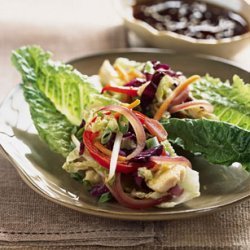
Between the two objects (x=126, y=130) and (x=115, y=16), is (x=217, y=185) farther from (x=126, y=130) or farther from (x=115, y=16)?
(x=115, y=16)

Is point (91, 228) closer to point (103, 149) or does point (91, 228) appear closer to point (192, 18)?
point (103, 149)

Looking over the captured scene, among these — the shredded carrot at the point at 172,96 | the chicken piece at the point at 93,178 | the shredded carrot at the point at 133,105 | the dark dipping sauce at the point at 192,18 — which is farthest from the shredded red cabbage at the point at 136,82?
the dark dipping sauce at the point at 192,18

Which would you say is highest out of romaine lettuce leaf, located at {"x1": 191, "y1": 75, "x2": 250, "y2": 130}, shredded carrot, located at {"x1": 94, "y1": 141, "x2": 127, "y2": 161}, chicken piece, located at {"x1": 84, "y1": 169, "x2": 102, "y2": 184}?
shredded carrot, located at {"x1": 94, "y1": 141, "x2": 127, "y2": 161}

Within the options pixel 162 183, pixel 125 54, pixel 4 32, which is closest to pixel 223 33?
pixel 125 54

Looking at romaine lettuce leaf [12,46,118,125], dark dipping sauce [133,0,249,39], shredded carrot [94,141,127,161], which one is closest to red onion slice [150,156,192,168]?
shredded carrot [94,141,127,161]

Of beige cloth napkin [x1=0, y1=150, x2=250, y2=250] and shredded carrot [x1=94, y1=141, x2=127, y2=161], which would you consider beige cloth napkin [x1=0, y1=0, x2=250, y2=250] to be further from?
shredded carrot [x1=94, y1=141, x2=127, y2=161]

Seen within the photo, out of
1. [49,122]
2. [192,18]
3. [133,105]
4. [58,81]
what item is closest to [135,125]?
[133,105]
